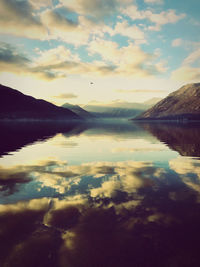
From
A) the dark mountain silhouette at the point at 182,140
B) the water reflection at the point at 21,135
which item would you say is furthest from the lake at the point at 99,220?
the water reflection at the point at 21,135

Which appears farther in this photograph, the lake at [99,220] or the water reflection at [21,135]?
the water reflection at [21,135]

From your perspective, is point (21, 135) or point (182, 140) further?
point (21, 135)

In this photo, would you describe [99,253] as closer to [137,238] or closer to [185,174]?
[137,238]

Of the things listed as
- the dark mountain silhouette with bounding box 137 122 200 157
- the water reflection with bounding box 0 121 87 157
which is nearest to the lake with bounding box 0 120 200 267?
the dark mountain silhouette with bounding box 137 122 200 157

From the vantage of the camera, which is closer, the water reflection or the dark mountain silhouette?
the dark mountain silhouette

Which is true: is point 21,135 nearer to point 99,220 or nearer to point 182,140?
point 182,140

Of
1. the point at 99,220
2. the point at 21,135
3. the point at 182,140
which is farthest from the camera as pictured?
the point at 21,135

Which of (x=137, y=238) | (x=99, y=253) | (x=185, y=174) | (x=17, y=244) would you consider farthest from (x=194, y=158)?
(x=17, y=244)

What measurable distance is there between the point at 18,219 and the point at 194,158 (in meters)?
19.4

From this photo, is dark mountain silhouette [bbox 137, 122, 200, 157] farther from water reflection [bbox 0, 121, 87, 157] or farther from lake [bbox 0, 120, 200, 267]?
water reflection [bbox 0, 121, 87, 157]

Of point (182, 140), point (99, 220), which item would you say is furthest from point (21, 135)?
point (99, 220)

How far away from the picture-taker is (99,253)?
616 cm

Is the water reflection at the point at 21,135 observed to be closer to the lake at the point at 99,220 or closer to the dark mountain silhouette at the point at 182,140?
the lake at the point at 99,220

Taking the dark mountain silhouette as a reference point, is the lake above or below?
above
